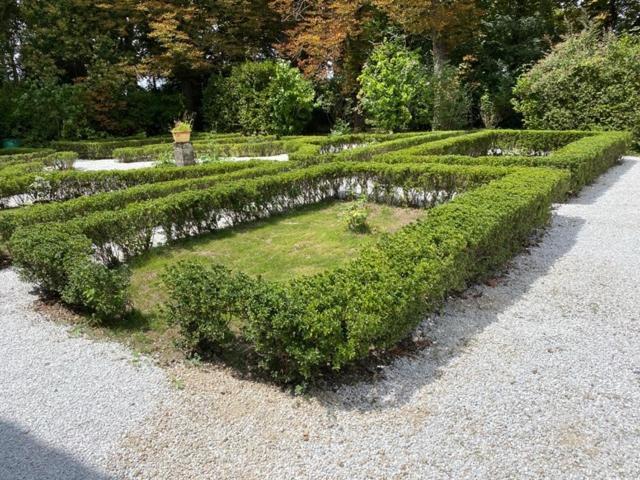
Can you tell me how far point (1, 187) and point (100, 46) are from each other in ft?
53.4

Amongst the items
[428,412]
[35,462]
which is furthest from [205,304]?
[428,412]

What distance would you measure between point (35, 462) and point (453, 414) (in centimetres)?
247

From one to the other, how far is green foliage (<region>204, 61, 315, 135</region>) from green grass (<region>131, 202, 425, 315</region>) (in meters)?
13.7

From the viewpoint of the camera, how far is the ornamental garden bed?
3.26 m

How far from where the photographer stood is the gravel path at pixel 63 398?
2.69m

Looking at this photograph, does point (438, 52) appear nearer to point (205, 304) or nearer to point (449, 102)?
point (449, 102)

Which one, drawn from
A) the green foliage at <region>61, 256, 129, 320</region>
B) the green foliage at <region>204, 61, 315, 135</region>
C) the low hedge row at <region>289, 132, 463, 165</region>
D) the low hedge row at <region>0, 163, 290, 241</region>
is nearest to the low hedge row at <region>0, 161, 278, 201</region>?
the low hedge row at <region>0, 163, 290, 241</region>

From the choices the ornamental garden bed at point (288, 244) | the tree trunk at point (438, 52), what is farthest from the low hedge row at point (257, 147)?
the ornamental garden bed at point (288, 244)

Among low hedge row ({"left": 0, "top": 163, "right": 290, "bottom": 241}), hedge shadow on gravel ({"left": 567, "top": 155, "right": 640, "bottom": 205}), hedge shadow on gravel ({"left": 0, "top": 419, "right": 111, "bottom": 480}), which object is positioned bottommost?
hedge shadow on gravel ({"left": 0, "top": 419, "right": 111, "bottom": 480})

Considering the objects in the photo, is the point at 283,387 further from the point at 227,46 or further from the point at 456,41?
the point at 227,46

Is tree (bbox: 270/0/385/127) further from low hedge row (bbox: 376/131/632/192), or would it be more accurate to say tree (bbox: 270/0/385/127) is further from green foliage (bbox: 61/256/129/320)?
green foliage (bbox: 61/256/129/320)

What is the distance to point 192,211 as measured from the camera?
6.59m

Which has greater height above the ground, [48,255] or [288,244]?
[48,255]

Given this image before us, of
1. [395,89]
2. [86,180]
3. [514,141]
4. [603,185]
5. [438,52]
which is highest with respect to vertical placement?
[438,52]
